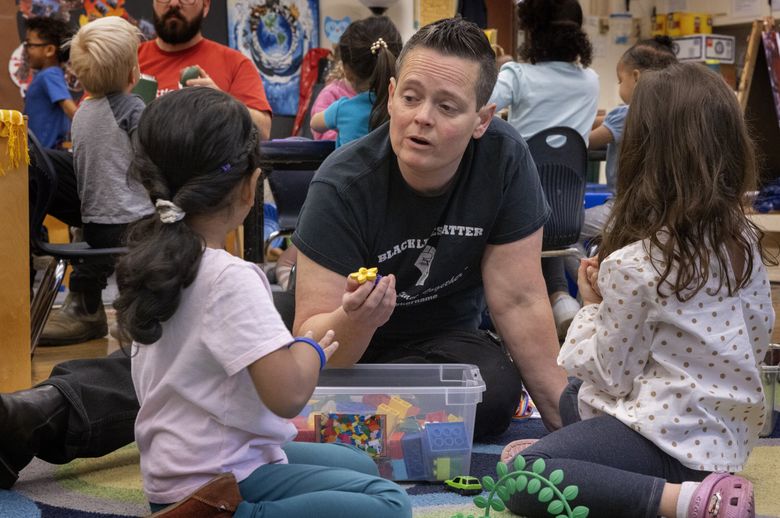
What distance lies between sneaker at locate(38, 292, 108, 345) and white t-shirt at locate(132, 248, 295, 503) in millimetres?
2055

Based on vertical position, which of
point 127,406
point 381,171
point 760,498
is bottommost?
point 760,498

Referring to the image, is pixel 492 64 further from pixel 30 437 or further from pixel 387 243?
pixel 30 437

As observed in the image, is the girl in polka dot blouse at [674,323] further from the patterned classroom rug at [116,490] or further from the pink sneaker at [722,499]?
the patterned classroom rug at [116,490]

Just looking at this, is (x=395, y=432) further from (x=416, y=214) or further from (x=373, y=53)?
(x=373, y=53)

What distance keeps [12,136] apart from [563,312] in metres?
1.73

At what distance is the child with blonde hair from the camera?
9.64 ft

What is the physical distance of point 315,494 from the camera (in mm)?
1285

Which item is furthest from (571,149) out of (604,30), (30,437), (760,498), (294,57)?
(604,30)

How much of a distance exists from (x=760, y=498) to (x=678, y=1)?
20.9ft

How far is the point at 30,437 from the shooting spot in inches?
65.1

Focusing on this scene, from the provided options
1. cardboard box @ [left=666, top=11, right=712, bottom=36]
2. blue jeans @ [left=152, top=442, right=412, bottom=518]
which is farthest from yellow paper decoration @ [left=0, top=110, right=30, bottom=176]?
cardboard box @ [left=666, top=11, right=712, bottom=36]

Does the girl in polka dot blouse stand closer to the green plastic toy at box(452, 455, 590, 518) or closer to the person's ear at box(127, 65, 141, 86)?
the green plastic toy at box(452, 455, 590, 518)

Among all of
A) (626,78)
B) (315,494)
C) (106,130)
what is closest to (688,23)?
(626,78)

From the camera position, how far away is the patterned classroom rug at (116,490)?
159 centimetres
